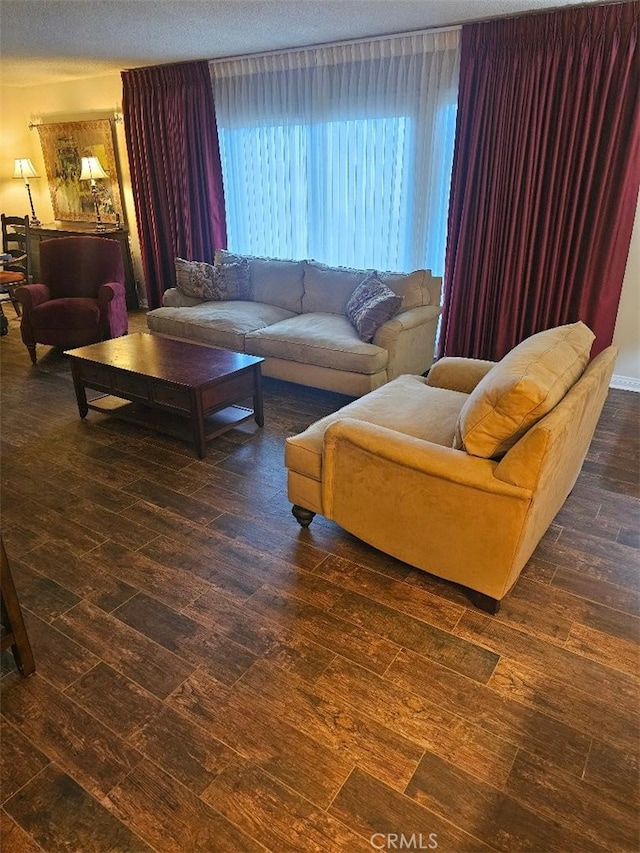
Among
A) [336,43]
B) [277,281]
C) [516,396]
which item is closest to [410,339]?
[277,281]

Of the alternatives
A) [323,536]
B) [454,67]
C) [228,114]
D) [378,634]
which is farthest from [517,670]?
[228,114]

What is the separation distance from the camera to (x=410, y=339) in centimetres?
378

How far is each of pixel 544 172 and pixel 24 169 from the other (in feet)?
19.4

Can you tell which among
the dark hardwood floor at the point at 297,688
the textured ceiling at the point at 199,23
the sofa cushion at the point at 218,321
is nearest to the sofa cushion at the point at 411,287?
the sofa cushion at the point at 218,321

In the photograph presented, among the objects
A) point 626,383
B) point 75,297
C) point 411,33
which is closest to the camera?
point 411,33

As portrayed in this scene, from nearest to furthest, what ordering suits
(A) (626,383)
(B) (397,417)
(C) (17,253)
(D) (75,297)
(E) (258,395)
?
(B) (397,417), (E) (258,395), (A) (626,383), (D) (75,297), (C) (17,253)

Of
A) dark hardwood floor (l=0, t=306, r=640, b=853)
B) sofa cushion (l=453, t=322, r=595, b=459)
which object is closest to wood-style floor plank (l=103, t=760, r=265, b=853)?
dark hardwood floor (l=0, t=306, r=640, b=853)

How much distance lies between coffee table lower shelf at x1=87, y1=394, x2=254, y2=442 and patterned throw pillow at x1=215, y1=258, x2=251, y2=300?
1406 millimetres

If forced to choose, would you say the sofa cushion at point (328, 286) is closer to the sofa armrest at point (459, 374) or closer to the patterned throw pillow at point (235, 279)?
the patterned throw pillow at point (235, 279)

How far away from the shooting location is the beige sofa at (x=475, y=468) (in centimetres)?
176

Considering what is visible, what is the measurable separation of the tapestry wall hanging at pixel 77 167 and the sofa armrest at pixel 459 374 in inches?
193

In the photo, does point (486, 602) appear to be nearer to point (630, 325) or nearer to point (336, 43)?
point (630, 325)

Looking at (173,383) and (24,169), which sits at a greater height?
(24,169)

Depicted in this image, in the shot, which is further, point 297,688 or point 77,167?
point 77,167
